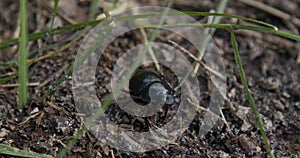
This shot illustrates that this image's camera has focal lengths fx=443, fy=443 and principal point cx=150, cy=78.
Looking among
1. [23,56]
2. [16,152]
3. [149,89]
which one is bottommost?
[16,152]

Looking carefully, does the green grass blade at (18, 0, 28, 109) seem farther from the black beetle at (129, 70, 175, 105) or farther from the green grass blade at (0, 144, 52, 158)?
the black beetle at (129, 70, 175, 105)

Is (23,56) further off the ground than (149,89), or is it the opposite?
(23,56)

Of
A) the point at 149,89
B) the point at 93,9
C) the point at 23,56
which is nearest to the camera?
the point at 23,56

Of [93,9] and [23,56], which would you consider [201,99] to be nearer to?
[93,9]

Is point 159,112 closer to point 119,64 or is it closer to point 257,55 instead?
point 119,64

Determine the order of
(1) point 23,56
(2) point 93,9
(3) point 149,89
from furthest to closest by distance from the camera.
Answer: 1. (2) point 93,9
2. (3) point 149,89
3. (1) point 23,56

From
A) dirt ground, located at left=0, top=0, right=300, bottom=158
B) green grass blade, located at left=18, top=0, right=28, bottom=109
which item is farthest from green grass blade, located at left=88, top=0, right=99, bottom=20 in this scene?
green grass blade, located at left=18, top=0, right=28, bottom=109

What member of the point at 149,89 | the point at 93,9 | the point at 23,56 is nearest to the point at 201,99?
the point at 149,89

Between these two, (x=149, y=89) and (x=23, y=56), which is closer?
(x=23, y=56)
